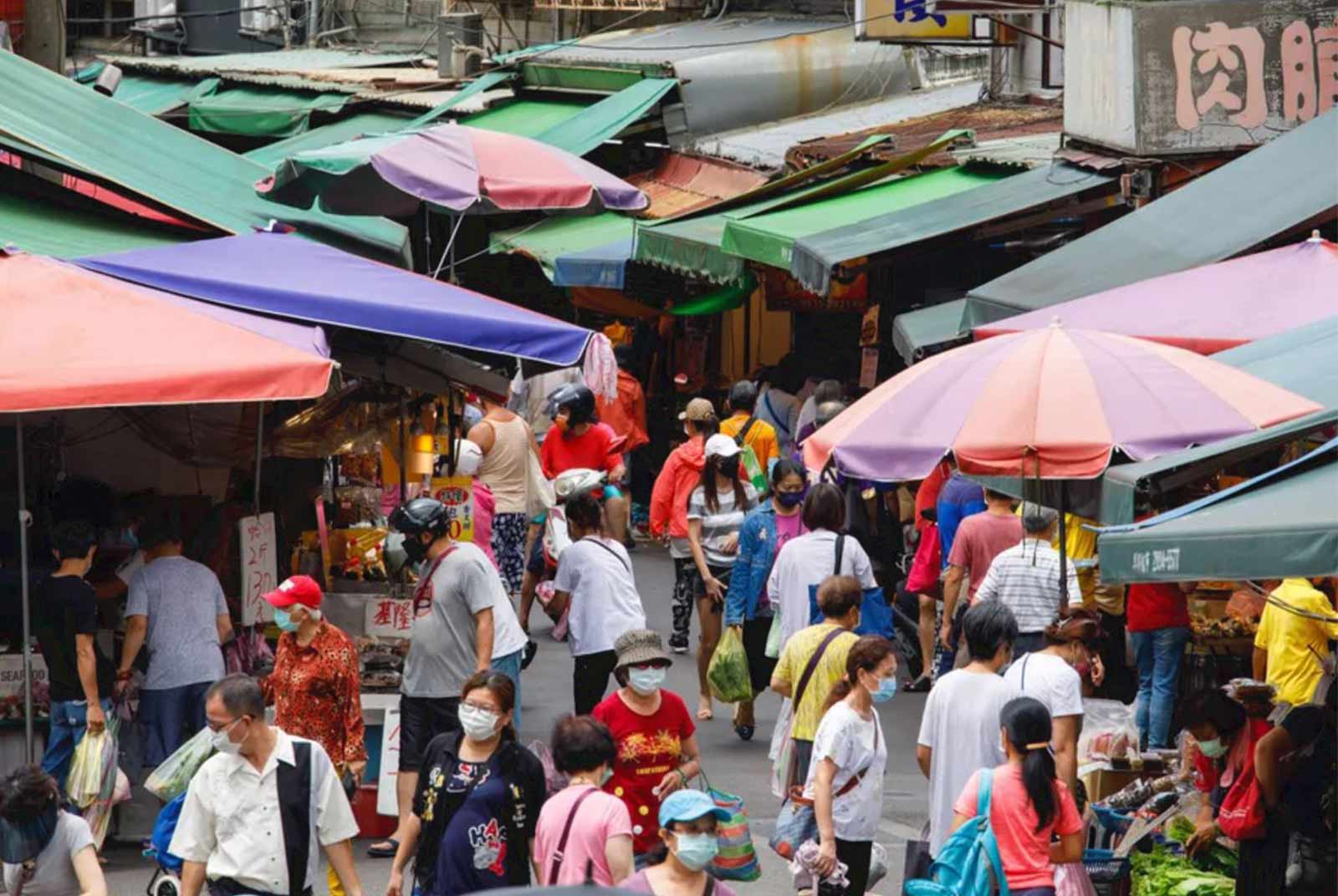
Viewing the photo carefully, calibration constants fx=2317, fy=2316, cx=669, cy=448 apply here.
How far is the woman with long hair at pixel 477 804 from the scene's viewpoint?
26.2 feet

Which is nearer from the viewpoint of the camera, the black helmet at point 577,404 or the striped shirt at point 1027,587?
the striped shirt at point 1027,587

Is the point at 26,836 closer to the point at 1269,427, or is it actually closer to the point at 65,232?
the point at 1269,427

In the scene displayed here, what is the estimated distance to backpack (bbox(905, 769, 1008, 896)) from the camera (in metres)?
7.99

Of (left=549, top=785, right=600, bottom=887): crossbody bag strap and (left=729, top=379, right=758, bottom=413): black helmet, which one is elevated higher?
(left=549, top=785, right=600, bottom=887): crossbody bag strap

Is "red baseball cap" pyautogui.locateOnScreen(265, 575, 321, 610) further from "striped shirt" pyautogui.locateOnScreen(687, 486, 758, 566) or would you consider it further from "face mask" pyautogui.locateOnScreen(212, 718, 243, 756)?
"striped shirt" pyautogui.locateOnScreen(687, 486, 758, 566)

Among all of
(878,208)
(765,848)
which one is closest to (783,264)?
(878,208)

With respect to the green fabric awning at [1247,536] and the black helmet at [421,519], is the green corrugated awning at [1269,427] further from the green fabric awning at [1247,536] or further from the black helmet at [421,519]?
the black helmet at [421,519]

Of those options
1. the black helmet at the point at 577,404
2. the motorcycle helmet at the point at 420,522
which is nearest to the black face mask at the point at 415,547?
the motorcycle helmet at the point at 420,522

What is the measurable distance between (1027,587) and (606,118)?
1310cm

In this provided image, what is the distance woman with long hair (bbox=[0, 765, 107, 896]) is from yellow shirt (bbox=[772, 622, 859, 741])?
3.05 meters

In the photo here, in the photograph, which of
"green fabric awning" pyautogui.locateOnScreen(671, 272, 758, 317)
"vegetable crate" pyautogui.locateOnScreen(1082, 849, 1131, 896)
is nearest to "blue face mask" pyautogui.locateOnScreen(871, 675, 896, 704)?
"vegetable crate" pyautogui.locateOnScreen(1082, 849, 1131, 896)

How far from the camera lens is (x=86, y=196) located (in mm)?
13414

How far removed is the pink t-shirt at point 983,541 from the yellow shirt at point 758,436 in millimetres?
3386

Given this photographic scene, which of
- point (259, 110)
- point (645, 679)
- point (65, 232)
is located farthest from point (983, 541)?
point (259, 110)
